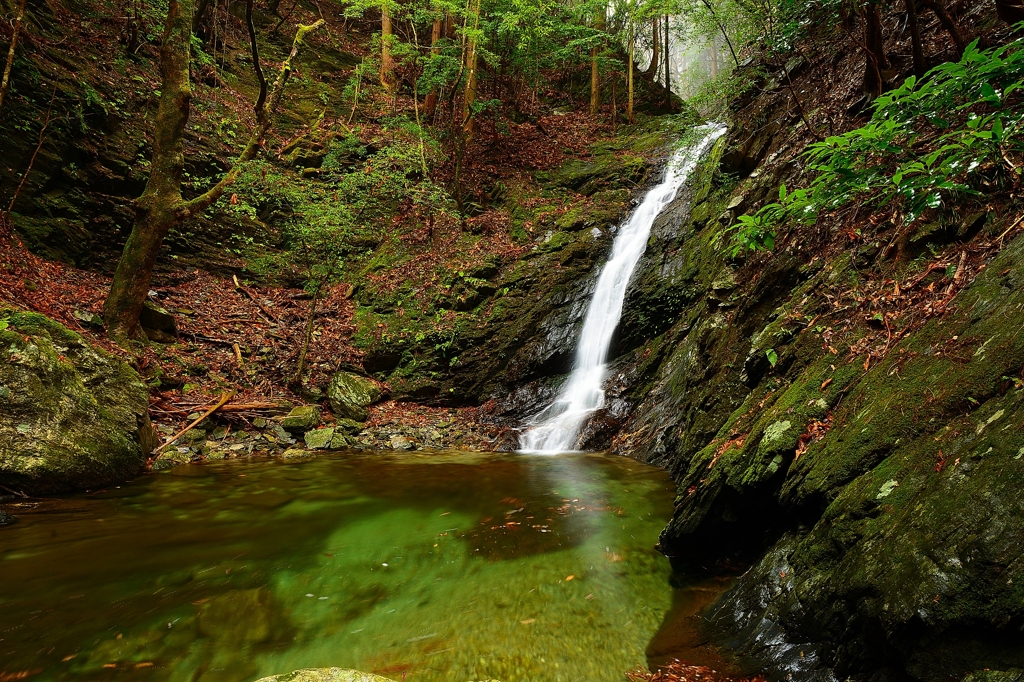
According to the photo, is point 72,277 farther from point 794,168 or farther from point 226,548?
point 794,168

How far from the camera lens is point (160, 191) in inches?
314

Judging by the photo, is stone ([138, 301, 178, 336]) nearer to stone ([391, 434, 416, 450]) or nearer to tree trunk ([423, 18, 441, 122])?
stone ([391, 434, 416, 450])

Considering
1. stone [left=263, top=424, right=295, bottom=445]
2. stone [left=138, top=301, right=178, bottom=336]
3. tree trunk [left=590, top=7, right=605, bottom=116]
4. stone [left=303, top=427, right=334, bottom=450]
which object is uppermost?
tree trunk [left=590, top=7, right=605, bottom=116]

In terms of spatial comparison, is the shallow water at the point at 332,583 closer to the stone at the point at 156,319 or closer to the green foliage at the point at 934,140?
the green foliage at the point at 934,140

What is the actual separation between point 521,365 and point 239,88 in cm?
1336

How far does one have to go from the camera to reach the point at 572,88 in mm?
21328

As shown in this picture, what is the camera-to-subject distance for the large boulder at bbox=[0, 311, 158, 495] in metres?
4.55

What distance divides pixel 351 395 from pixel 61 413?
5044 millimetres

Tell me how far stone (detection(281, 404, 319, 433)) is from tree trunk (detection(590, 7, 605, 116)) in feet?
55.8

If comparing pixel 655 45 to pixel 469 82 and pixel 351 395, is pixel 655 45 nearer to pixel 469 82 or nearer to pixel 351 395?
pixel 469 82

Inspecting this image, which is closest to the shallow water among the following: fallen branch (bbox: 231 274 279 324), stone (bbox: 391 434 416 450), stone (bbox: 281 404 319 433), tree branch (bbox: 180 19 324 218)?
stone (bbox: 281 404 319 433)

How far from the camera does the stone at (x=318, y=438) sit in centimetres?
806

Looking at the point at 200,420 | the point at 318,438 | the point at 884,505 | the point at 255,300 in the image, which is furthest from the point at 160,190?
the point at 884,505

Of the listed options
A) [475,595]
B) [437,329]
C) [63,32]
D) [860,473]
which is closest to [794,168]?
[860,473]
